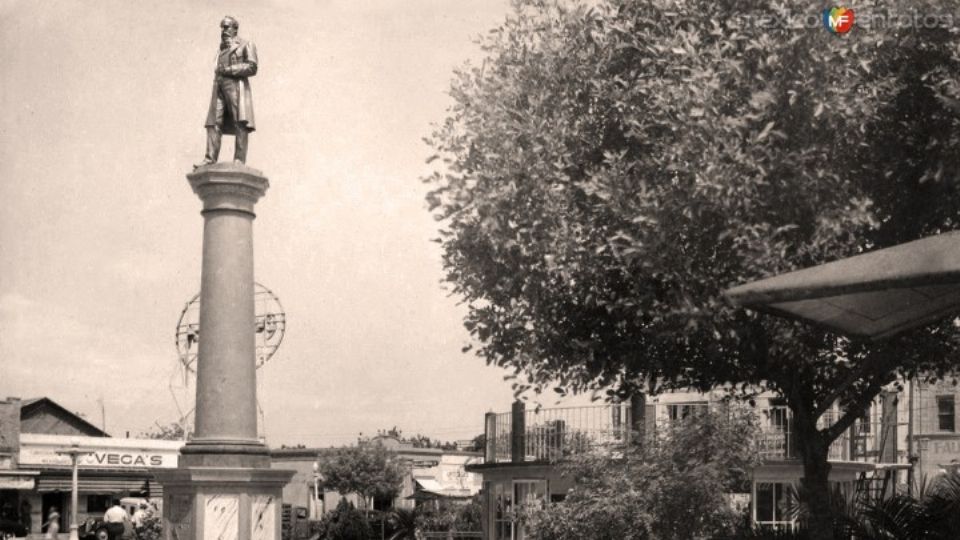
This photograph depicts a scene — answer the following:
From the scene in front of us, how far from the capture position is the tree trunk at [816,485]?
38.4 ft

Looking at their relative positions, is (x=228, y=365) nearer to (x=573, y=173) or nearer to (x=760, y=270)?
(x=573, y=173)

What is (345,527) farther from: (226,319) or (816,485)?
(816,485)

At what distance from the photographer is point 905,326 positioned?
22.1 ft

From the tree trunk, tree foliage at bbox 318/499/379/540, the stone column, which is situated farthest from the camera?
tree foliage at bbox 318/499/379/540

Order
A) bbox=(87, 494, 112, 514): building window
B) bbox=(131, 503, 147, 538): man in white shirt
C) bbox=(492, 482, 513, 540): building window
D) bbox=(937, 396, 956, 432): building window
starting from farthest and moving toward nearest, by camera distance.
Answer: bbox=(87, 494, 112, 514): building window, bbox=(937, 396, 956, 432): building window, bbox=(131, 503, 147, 538): man in white shirt, bbox=(492, 482, 513, 540): building window

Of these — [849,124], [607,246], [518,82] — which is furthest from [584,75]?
[849,124]

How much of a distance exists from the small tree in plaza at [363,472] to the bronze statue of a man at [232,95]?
134 feet

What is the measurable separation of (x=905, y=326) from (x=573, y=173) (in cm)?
600

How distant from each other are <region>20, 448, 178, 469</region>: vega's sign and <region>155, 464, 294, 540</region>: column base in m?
31.4

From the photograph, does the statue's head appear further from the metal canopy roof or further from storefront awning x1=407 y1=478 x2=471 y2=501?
storefront awning x1=407 y1=478 x2=471 y2=501

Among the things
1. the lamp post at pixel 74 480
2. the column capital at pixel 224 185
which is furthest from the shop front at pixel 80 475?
the column capital at pixel 224 185

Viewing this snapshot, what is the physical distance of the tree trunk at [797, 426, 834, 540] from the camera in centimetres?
1172

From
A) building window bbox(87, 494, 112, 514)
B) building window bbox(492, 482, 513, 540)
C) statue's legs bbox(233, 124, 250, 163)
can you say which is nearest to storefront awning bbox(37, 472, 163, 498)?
building window bbox(87, 494, 112, 514)

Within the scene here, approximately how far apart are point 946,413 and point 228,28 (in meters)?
38.3
